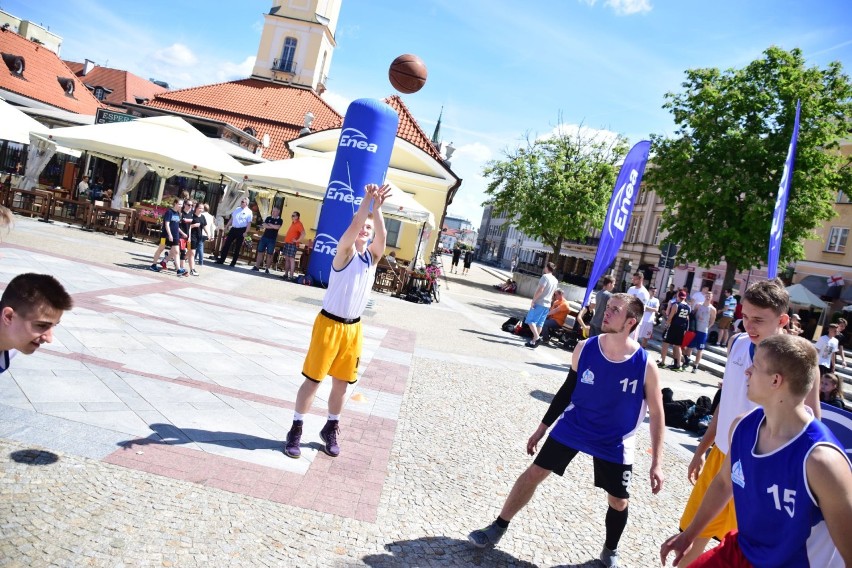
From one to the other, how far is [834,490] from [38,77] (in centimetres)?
4663

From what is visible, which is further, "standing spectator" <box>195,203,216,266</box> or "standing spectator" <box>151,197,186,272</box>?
"standing spectator" <box>195,203,216,266</box>

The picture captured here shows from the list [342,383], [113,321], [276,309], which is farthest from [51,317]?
[276,309]

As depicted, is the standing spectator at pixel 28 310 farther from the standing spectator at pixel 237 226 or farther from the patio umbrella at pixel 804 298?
the patio umbrella at pixel 804 298

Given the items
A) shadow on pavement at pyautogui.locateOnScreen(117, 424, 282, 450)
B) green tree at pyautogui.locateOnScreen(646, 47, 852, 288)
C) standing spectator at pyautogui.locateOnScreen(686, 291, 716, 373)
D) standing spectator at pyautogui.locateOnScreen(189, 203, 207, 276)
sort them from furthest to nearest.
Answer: green tree at pyautogui.locateOnScreen(646, 47, 852, 288)
standing spectator at pyautogui.locateOnScreen(686, 291, 716, 373)
standing spectator at pyautogui.locateOnScreen(189, 203, 207, 276)
shadow on pavement at pyautogui.locateOnScreen(117, 424, 282, 450)

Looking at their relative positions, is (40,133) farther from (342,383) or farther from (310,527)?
(310,527)

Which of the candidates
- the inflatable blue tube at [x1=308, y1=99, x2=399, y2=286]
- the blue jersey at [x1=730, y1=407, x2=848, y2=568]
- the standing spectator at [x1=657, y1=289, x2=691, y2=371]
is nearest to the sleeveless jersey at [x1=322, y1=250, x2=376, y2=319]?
the blue jersey at [x1=730, y1=407, x2=848, y2=568]

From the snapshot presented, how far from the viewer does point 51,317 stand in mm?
2432

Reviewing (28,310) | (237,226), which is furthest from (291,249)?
(28,310)

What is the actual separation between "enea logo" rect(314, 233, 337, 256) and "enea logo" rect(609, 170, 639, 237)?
717 cm

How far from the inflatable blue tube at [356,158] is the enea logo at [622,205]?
6.31 metres

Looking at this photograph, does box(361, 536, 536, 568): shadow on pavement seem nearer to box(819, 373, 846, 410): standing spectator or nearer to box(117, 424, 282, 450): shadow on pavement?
box(117, 424, 282, 450): shadow on pavement

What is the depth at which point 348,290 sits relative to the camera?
4414 mm

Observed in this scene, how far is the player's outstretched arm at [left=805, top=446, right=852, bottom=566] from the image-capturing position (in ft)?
6.49

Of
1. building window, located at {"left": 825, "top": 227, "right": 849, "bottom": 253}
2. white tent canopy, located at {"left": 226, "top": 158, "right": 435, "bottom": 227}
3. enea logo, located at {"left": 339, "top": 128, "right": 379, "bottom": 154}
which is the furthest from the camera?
building window, located at {"left": 825, "top": 227, "right": 849, "bottom": 253}
